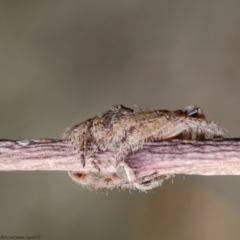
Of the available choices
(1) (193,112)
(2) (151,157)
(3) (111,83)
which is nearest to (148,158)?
(2) (151,157)

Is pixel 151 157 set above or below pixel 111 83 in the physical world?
below

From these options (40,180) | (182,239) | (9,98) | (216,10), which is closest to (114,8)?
(216,10)

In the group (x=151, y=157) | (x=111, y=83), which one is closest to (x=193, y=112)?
(x=151, y=157)

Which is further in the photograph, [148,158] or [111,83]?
[111,83]

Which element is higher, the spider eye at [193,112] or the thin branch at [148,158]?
the spider eye at [193,112]

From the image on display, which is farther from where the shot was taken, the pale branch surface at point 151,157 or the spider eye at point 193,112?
the spider eye at point 193,112

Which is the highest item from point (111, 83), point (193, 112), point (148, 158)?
point (111, 83)

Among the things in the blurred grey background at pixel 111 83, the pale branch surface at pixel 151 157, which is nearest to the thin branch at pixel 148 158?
the pale branch surface at pixel 151 157

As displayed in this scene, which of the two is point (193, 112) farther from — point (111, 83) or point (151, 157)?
point (111, 83)

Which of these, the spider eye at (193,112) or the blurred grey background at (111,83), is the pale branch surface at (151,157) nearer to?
the spider eye at (193,112)

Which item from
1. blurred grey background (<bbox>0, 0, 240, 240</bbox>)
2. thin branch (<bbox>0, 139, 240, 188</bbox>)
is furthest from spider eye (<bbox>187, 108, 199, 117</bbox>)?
Answer: blurred grey background (<bbox>0, 0, 240, 240</bbox>)
